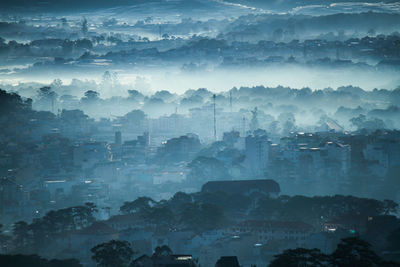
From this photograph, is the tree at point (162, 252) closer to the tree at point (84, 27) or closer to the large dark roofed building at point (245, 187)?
the large dark roofed building at point (245, 187)

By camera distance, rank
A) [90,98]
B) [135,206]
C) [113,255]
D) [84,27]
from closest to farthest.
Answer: [113,255] < [135,206] < [90,98] < [84,27]

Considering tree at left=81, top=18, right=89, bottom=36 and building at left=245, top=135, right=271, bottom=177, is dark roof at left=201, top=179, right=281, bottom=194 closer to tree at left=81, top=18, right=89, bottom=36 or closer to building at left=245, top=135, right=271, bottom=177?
building at left=245, top=135, right=271, bottom=177

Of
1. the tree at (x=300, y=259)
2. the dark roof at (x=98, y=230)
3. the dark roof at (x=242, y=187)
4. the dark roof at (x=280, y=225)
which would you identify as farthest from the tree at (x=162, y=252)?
the dark roof at (x=242, y=187)

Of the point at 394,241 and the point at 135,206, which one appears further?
the point at 135,206

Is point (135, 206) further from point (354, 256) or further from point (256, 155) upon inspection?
point (354, 256)

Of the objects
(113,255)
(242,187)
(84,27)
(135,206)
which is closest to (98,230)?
(135,206)

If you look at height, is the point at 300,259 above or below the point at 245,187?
above

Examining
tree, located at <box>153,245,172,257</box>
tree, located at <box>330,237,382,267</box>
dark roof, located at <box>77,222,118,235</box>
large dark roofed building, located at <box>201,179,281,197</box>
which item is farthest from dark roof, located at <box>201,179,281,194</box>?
tree, located at <box>330,237,382,267</box>
